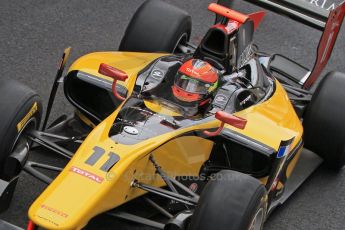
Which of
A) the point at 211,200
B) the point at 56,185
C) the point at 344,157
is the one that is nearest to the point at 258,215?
the point at 211,200

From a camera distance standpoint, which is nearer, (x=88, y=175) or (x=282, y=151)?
(x=88, y=175)

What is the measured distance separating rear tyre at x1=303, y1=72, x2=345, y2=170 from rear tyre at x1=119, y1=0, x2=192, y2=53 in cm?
110

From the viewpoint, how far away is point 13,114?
175 inches

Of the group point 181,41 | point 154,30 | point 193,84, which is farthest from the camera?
point 181,41

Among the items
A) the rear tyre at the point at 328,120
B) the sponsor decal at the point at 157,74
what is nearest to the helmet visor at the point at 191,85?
the sponsor decal at the point at 157,74

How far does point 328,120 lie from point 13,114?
6.80ft

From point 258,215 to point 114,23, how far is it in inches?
139

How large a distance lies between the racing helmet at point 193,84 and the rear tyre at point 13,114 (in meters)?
0.85

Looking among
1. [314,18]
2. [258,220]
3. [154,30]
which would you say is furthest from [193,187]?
[314,18]

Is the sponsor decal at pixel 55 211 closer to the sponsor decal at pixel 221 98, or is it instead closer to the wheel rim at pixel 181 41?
the sponsor decal at pixel 221 98

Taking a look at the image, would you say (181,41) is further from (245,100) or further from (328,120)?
(328,120)

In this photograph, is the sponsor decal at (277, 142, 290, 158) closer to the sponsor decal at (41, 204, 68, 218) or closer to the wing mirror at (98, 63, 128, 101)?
the wing mirror at (98, 63, 128, 101)

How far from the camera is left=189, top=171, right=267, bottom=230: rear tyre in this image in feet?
13.0

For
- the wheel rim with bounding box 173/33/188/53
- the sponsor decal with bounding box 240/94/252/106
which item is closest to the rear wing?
the wheel rim with bounding box 173/33/188/53
